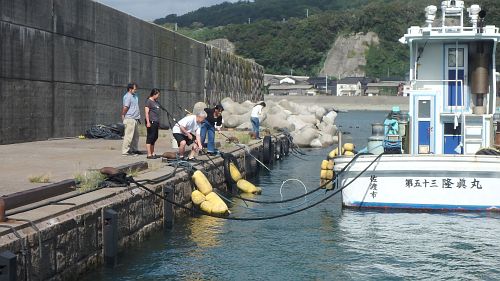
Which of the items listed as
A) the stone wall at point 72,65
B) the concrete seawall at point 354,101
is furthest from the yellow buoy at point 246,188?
the concrete seawall at point 354,101

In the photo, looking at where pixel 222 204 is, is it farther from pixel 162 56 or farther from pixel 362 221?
pixel 162 56

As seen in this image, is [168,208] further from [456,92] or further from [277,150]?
[277,150]

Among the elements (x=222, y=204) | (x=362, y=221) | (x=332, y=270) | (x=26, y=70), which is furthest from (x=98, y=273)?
(x=26, y=70)

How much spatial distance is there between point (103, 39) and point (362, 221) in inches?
600

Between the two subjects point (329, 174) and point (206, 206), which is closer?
point (206, 206)

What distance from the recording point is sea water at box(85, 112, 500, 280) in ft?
36.5

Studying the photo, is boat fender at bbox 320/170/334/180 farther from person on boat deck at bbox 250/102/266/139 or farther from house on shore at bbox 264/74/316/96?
house on shore at bbox 264/74/316/96

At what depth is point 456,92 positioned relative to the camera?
17094 mm

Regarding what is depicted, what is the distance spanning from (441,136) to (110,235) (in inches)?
363

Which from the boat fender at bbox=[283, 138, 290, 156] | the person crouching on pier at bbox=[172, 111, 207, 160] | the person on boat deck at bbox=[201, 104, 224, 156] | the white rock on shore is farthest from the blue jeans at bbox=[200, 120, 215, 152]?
the white rock on shore

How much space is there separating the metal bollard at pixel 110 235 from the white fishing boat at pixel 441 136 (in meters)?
6.40

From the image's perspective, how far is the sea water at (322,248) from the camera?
1112 centimetres

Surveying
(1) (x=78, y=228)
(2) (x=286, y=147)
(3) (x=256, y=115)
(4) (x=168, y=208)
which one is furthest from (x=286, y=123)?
(1) (x=78, y=228)

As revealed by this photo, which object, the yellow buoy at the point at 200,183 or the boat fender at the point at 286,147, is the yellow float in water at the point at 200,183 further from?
the boat fender at the point at 286,147
